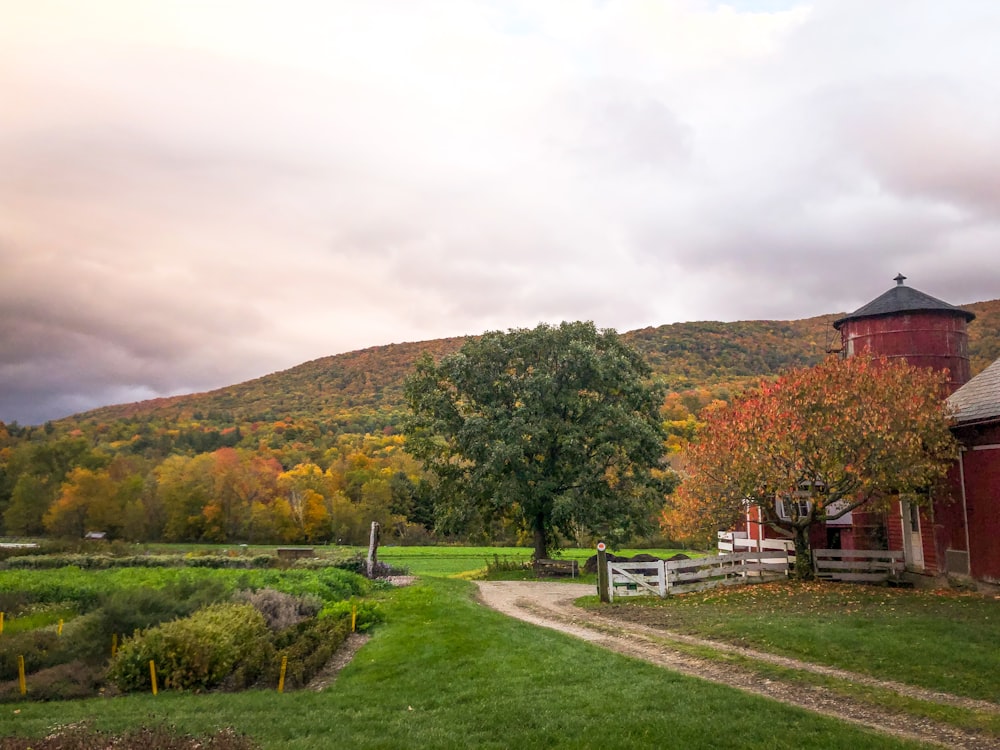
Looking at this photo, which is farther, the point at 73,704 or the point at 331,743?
the point at 73,704

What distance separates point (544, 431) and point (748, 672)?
19.9m

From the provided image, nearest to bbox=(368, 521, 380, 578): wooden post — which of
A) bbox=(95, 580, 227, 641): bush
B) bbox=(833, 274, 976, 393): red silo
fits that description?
bbox=(95, 580, 227, 641): bush

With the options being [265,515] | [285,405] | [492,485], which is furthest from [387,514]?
[285,405]

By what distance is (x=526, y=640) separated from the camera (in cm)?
1459

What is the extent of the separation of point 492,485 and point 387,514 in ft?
119

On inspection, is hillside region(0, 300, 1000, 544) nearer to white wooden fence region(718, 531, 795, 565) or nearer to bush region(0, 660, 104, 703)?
white wooden fence region(718, 531, 795, 565)

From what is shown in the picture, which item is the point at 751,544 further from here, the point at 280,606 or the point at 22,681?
the point at 22,681

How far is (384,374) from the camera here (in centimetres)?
13825

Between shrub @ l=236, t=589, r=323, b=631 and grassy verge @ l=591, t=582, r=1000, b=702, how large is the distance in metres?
8.09

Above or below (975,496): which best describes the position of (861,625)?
below

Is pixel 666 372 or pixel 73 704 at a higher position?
pixel 666 372

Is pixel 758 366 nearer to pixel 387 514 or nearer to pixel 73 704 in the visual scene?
pixel 387 514

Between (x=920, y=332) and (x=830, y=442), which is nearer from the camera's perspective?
(x=830, y=442)

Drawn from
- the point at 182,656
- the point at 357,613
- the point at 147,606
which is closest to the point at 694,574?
the point at 357,613
